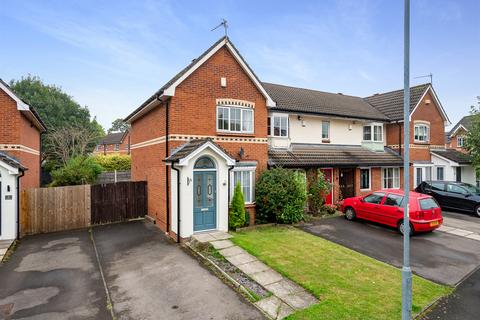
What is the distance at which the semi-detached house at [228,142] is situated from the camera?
436 inches

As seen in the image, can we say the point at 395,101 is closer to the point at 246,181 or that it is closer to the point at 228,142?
the point at 246,181

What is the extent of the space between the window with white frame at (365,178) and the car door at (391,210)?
5.64 meters

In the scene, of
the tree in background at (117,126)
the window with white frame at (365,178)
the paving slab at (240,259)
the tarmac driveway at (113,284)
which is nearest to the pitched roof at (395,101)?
the window with white frame at (365,178)

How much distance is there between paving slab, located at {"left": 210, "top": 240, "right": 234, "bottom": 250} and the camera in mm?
9552

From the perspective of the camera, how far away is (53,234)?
39.1 feet

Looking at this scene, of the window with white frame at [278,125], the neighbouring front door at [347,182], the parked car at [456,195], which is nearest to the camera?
the window with white frame at [278,125]

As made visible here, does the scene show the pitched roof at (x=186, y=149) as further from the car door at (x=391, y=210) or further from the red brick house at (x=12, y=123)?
the car door at (x=391, y=210)

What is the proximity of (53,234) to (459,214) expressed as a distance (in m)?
22.0

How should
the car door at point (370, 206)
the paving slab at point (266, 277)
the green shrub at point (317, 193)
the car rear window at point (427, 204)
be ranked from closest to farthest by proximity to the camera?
the paving slab at point (266, 277)
the car rear window at point (427, 204)
the car door at point (370, 206)
the green shrub at point (317, 193)

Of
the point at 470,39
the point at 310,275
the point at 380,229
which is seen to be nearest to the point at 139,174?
the point at 310,275

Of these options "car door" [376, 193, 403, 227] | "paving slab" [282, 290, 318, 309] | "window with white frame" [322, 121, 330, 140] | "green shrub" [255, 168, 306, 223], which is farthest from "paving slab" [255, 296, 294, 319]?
"window with white frame" [322, 121, 330, 140]

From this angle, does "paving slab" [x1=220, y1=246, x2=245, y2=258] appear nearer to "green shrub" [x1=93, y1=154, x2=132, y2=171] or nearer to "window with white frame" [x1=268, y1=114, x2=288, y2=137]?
"window with white frame" [x1=268, y1=114, x2=288, y2=137]

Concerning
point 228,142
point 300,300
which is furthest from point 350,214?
point 300,300

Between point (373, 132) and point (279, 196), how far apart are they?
36.7 feet
